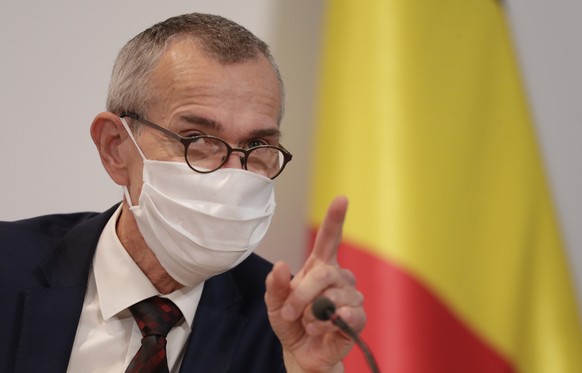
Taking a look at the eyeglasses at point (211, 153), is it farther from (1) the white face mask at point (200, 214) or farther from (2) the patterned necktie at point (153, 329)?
(2) the patterned necktie at point (153, 329)

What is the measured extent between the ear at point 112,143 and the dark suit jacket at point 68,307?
191 mm

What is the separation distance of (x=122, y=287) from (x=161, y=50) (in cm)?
54

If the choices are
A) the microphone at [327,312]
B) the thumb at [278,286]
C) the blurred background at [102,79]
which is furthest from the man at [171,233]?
the blurred background at [102,79]

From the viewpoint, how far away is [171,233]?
53.8 inches

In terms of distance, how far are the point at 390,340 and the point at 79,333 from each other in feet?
2.26

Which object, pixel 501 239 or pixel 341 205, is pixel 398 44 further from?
pixel 341 205

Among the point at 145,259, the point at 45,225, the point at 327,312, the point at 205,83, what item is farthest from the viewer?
the point at 45,225

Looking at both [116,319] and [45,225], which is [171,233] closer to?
[116,319]

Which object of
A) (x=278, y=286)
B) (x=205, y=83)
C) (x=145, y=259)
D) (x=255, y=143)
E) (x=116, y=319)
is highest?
(x=205, y=83)

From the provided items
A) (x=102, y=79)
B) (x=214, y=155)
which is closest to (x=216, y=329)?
(x=214, y=155)

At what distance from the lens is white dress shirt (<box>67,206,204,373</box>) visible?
1.46 m

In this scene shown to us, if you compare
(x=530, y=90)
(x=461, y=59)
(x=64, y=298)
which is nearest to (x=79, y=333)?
(x=64, y=298)

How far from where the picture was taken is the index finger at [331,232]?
1.06 metres

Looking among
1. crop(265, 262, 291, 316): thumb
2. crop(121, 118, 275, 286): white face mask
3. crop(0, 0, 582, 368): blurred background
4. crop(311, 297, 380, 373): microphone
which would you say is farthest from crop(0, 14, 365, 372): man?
crop(0, 0, 582, 368): blurred background
